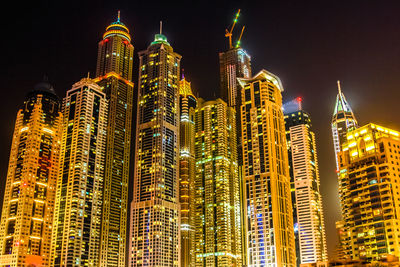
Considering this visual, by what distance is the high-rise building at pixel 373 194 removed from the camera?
146m

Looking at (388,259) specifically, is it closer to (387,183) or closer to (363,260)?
(363,260)

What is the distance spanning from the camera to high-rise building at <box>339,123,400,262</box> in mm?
145875

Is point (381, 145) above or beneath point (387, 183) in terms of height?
above

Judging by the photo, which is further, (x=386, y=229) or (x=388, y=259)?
(x=386, y=229)

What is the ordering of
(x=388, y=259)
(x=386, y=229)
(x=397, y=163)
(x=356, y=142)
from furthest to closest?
(x=356, y=142)
(x=397, y=163)
(x=386, y=229)
(x=388, y=259)

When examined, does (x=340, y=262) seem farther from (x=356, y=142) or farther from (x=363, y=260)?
(x=356, y=142)

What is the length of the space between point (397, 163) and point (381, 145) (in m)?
8.05

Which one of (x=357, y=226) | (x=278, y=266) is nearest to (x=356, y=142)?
(x=357, y=226)

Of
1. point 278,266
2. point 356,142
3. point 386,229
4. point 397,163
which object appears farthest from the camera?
point 278,266

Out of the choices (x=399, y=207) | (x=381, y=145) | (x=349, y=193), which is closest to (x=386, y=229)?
(x=399, y=207)

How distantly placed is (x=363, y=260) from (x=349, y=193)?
24029 millimetres

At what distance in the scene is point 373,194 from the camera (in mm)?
153125

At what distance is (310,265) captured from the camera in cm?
16575

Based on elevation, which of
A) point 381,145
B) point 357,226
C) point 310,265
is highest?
point 381,145
